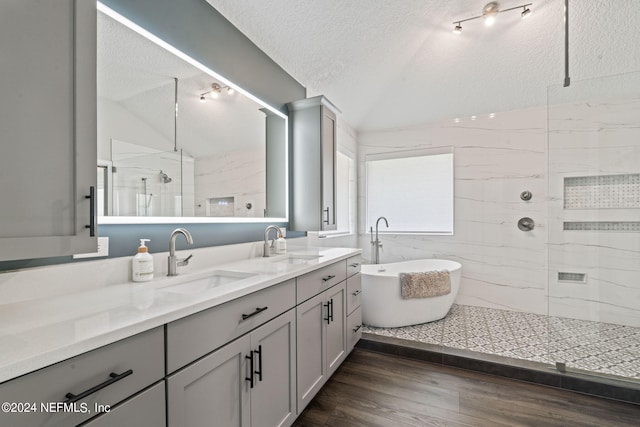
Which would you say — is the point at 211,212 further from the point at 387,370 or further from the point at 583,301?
the point at 583,301

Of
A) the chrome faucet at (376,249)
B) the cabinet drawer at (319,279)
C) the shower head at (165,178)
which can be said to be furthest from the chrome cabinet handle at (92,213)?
the chrome faucet at (376,249)

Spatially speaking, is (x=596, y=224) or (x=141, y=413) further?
(x=596, y=224)

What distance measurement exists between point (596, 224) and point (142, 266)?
3.33 metres

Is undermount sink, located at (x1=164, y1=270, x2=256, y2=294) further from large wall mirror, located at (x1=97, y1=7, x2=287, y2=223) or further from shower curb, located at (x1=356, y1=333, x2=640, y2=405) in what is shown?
Result: shower curb, located at (x1=356, y1=333, x2=640, y2=405)

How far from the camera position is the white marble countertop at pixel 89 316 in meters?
0.60

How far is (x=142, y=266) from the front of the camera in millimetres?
1260

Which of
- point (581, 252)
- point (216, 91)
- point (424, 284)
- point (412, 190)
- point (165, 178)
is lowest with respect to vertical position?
point (424, 284)

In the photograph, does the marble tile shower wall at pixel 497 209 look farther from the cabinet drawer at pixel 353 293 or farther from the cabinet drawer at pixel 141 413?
the cabinet drawer at pixel 141 413

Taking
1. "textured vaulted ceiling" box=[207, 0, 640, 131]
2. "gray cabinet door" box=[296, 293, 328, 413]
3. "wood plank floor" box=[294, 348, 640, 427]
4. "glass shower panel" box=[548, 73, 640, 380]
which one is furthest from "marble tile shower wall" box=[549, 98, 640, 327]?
"gray cabinet door" box=[296, 293, 328, 413]

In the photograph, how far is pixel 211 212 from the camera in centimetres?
178

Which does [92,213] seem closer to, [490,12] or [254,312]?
[254,312]

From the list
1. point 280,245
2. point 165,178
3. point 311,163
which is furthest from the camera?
point 311,163

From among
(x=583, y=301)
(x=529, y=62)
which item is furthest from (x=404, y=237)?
(x=529, y=62)

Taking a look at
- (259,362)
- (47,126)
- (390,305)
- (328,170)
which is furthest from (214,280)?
(390,305)
